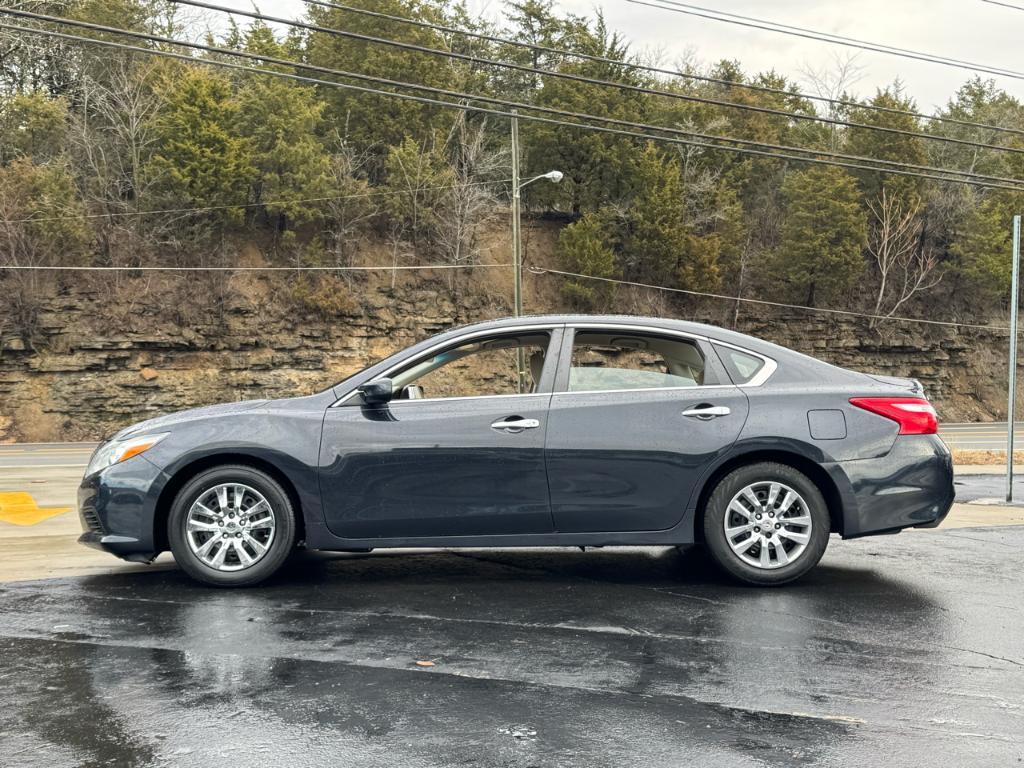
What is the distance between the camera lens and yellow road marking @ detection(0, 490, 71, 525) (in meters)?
10.2

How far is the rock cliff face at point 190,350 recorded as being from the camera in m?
33.4

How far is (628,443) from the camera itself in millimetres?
6352

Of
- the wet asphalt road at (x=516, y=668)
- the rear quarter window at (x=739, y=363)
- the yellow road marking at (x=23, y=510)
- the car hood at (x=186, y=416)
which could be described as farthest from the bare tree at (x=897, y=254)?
the car hood at (x=186, y=416)

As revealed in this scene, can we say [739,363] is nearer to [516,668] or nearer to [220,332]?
[516,668]

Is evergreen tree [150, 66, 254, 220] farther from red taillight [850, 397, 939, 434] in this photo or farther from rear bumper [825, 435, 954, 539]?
rear bumper [825, 435, 954, 539]

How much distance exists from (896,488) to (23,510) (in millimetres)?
8574

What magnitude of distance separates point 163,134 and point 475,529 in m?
34.6

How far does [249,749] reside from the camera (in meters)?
3.68

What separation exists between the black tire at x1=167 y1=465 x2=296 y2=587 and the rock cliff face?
87.2 feet

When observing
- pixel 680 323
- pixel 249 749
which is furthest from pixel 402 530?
pixel 249 749

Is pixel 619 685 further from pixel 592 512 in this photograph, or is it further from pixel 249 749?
pixel 592 512

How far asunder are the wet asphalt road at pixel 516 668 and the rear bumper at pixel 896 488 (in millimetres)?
424

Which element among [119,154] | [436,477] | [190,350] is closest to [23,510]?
[436,477]

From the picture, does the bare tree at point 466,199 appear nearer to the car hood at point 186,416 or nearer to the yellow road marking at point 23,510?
the yellow road marking at point 23,510
